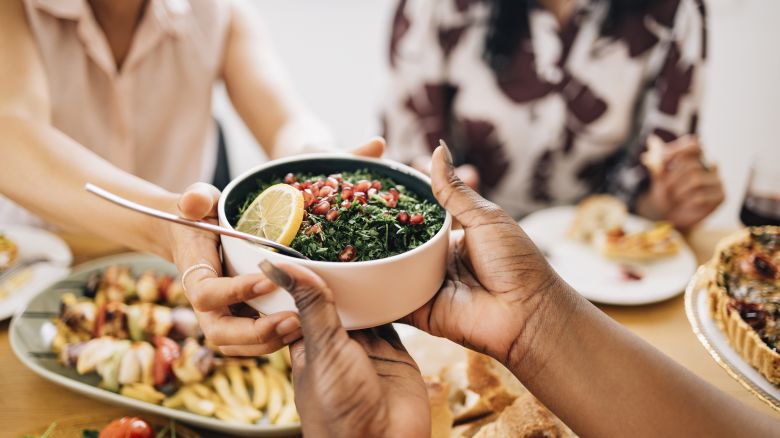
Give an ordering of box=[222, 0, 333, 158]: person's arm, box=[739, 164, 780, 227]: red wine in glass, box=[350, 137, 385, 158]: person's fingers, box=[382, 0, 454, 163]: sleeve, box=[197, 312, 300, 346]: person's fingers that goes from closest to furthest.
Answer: box=[197, 312, 300, 346]: person's fingers → box=[350, 137, 385, 158]: person's fingers → box=[739, 164, 780, 227]: red wine in glass → box=[222, 0, 333, 158]: person's arm → box=[382, 0, 454, 163]: sleeve

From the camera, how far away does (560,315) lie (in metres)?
1.13

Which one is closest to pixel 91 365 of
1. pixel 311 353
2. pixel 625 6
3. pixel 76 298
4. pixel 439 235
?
pixel 76 298

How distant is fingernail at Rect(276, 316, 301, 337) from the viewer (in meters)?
0.96

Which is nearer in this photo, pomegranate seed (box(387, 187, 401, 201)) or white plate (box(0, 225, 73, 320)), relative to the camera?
pomegranate seed (box(387, 187, 401, 201))

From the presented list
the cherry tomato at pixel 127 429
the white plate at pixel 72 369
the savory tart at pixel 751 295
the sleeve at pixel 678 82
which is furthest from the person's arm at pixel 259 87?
the sleeve at pixel 678 82

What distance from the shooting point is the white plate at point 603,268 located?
161 cm

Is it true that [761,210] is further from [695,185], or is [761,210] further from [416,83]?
[416,83]

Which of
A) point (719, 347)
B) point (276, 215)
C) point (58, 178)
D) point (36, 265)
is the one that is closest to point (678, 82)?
point (719, 347)

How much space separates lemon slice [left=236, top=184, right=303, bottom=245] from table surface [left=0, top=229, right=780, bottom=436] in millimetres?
578

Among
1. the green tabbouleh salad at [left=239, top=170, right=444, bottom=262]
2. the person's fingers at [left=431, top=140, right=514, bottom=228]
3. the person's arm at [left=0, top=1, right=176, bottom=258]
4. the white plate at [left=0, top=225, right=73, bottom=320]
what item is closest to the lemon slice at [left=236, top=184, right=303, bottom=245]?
the green tabbouleh salad at [left=239, top=170, right=444, bottom=262]

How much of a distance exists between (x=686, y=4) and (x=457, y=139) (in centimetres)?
112

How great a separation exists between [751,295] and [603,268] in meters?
0.46

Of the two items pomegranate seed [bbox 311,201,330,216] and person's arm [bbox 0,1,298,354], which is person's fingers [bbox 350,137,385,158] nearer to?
person's arm [bbox 0,1,298,354]

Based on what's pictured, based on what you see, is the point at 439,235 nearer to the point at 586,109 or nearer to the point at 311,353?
the point at 311,353
